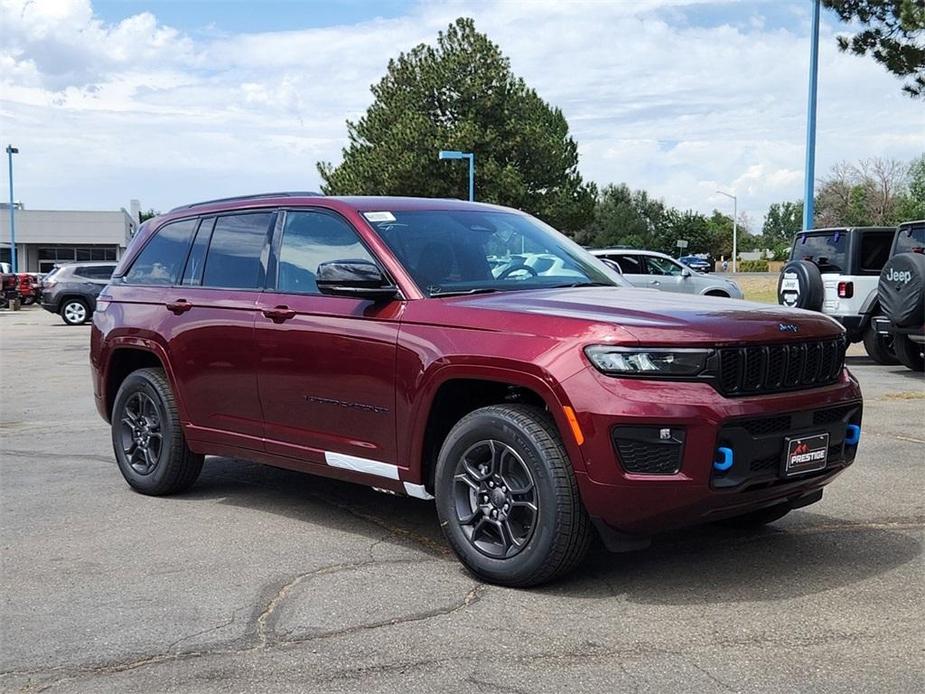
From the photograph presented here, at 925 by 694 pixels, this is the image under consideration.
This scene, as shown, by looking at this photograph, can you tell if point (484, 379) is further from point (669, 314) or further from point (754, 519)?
point (754, 519)

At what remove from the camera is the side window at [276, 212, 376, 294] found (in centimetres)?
552

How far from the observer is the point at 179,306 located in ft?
20.7

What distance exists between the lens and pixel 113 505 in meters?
6.35

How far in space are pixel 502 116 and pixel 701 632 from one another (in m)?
46.8

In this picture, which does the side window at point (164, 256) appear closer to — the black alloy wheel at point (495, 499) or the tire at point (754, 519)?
the black alloy wheel at point (495, 499)

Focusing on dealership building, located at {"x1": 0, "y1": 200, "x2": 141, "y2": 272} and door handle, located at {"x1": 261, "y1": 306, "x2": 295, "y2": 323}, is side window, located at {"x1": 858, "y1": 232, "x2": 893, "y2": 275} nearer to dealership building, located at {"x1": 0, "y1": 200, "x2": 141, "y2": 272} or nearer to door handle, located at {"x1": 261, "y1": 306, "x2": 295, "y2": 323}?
door handle, located at {"x1": 261, "y1": 306, "x2": 295, "y2": 323}

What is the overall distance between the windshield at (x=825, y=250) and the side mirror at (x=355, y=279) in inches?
437

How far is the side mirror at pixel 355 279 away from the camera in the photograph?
499 cm

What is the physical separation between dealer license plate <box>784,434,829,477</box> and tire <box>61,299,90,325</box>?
2671 centimetres

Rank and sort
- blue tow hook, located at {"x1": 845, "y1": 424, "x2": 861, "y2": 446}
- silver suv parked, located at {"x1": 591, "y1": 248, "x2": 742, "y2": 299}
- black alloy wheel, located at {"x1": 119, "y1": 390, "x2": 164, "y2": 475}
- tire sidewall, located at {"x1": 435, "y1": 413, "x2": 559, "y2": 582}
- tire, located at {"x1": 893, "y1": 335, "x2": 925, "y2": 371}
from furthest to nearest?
1. silver suv parked, located at {"x1": 591, "y1": 248, "x2": 742, "y2": 299}
2. tire, located at {"x1": 893, "y1": 335, "x2": 925, "y2": 371}
3. black alloy wheel, located at {"x1": 119, "y1": 390, "x2": 164, "y2": 475}
4. blue tow hook, located at {"x1": 845, "y1": 424, "x2": 861, "y2": 446}
5. tire sidewall, located at {"x1": 435, "y1": 413, "x2": 559, "y2": 582}

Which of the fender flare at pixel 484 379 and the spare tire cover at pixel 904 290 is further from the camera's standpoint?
the spare tire cover at pixel 904 290

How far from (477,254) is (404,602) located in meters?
1.92

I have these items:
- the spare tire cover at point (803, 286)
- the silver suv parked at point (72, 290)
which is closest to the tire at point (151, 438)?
the spare tire cover at point (803, 286)

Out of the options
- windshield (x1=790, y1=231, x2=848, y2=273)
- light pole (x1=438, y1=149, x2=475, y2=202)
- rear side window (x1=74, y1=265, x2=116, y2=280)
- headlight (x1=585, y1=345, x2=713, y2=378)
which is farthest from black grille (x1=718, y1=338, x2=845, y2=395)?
light pole (x1=438, y1=149, x2=475, y2=202)
